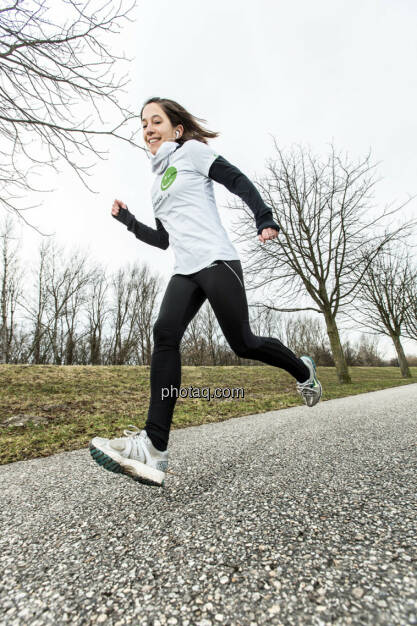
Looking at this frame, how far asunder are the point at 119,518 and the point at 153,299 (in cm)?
3035

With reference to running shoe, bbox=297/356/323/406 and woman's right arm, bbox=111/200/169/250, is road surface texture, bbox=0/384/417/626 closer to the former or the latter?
running shoe, bbox=297/356/323/406

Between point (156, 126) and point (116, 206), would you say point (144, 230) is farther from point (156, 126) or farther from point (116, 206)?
point (156, 126)

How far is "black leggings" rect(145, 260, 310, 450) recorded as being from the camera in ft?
5.64

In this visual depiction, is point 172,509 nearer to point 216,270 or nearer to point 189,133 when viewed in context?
point 216,270

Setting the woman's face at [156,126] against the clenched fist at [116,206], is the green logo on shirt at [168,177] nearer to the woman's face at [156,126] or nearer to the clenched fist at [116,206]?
the woman's face at [156,126]

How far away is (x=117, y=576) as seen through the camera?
959 mm

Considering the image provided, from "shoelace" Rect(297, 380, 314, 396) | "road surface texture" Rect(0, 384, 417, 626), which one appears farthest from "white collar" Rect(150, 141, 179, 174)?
"road surface texture" Rect(0, 384, 417, 626)

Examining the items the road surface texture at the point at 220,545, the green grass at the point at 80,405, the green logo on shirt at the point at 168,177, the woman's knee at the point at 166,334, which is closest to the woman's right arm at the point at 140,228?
the green logo on shirt at the point at 168,177

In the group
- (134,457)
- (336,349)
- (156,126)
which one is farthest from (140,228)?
(336,349)

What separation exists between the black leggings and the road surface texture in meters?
0.41

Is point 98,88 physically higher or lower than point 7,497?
higher

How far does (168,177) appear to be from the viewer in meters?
2.02

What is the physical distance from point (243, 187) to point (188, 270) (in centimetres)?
58

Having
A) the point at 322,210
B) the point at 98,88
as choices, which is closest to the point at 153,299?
the point at 322,210
